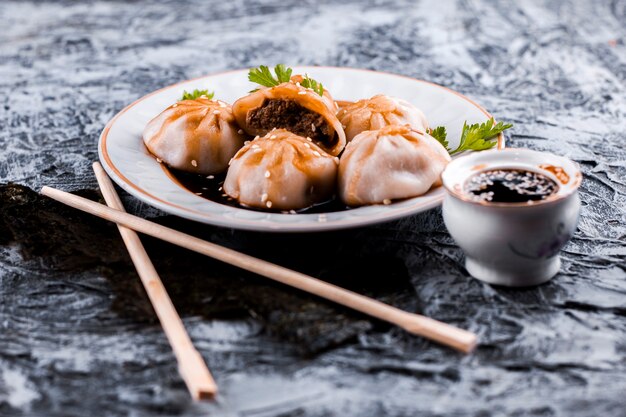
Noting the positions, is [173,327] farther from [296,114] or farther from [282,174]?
[296,114]

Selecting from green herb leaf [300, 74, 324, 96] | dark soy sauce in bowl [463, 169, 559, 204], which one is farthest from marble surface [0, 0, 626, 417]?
green herb leaf [300, 74, 324, 96]

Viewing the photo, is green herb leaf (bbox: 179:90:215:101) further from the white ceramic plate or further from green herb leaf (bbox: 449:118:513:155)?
green herb leaf (bbox: 449:118:513:155)

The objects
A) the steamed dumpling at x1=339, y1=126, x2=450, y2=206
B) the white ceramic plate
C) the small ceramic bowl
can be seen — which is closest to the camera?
the small ceramic bowl

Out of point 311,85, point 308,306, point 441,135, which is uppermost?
point 311,85

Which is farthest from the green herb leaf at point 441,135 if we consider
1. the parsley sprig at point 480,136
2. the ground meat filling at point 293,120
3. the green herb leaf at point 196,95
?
the green herb leaf at point 196,95

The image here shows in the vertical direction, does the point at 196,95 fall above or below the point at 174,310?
above

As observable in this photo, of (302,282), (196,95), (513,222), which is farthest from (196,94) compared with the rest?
(513,222)
